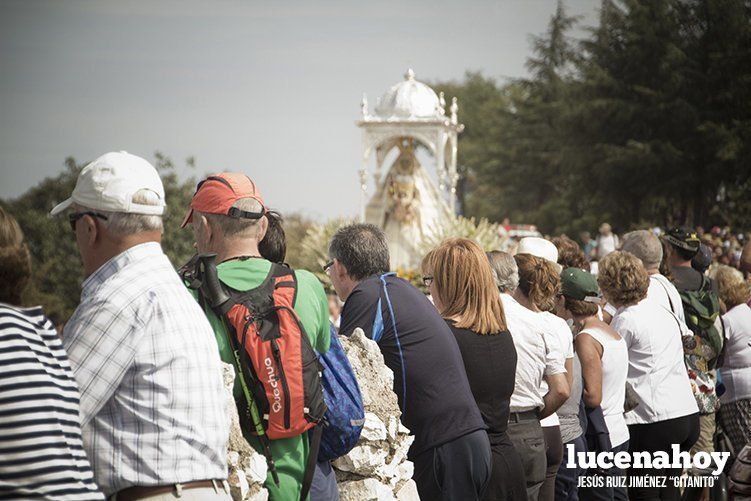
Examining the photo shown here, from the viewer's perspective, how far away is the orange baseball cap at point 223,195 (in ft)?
11.4

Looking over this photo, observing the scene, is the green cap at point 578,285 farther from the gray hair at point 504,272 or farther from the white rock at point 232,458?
the white rock at point 232,458

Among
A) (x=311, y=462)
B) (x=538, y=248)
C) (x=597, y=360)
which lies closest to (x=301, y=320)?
(x=311, y=462)

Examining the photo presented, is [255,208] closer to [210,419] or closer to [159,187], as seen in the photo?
[159,187]

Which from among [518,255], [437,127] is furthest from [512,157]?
[518,255]

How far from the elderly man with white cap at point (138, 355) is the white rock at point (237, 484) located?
0.25m

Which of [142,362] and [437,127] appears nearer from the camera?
[142,362]

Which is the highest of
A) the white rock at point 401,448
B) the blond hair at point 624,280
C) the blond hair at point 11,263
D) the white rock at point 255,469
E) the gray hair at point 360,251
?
the blond hair at point 11,263

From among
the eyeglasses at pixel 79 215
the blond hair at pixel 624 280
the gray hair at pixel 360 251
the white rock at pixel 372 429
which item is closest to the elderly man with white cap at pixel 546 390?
the blond hair at pixel 624 280

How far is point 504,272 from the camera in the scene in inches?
208

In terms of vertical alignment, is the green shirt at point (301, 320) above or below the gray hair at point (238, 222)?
below

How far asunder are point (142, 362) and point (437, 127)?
2094 cm

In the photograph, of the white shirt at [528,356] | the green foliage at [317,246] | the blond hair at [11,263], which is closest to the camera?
the blond hair at [11,263]

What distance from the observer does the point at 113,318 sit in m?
2.79

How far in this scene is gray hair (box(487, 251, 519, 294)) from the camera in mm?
5289
